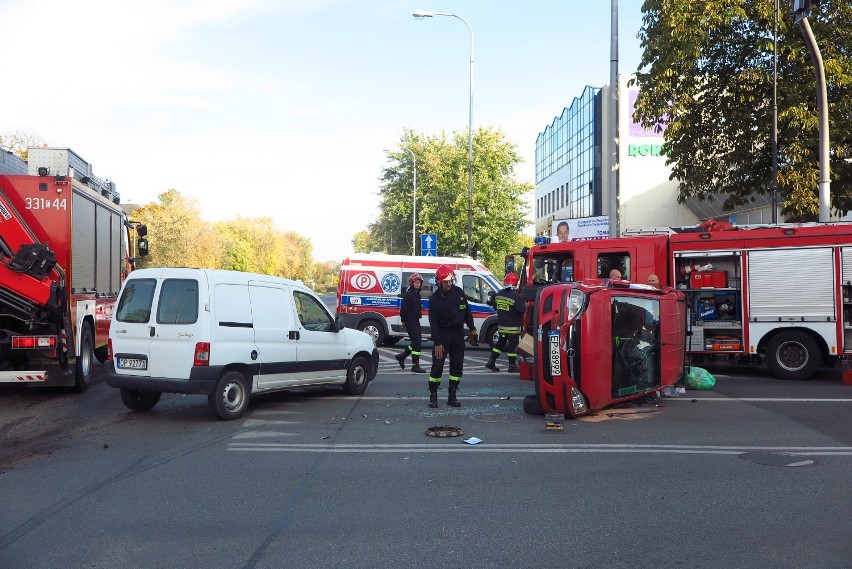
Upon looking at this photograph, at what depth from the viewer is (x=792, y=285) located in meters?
13.1

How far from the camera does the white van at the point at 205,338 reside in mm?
8812

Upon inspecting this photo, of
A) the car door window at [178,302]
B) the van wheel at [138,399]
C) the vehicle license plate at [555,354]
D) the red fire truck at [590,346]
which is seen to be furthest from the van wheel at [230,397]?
the vehicle license plate at [555,354]

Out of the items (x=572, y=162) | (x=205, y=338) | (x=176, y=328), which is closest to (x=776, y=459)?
(x=205, y=338)

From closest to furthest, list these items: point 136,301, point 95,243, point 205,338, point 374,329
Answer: point 205,338 < point 136,301 < point 95,243 < point 374,329

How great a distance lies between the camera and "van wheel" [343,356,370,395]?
1124cm

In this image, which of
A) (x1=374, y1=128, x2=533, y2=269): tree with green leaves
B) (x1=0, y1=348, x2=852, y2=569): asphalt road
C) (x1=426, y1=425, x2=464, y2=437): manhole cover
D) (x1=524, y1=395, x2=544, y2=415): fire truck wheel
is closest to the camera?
(x1=0, y1=348, x2=852, y2=569): asphalt road

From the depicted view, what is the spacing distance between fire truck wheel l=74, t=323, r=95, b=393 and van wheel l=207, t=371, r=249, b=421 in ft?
11.0

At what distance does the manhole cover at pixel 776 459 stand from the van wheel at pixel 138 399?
686 cm

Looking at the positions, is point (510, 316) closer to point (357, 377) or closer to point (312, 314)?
point (357, 377)

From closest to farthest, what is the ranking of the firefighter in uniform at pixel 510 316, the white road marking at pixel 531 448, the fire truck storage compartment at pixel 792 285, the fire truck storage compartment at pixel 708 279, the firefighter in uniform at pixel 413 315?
the white road marking at pixel 531 448, the fire truck storage compartment at pixel 792 285, the firefighter in uniform at pixel 510 316, the fire truck storage compartment at pixel 708 279, the firefighter in uniform at pixel 413 315

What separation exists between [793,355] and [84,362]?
11564 mm

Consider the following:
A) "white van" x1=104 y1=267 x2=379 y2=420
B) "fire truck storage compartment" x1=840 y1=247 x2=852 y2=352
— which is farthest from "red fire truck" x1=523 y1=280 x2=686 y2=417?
"fire truck storage compartment" x1=840 y1=247 x2=852 y2=352

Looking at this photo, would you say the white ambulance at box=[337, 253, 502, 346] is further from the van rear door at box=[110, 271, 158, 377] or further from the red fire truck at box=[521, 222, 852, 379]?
the van rear door at box=[110, 271, 158, 377]

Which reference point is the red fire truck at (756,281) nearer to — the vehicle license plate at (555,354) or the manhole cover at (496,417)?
the manhole cover at (496,417)
